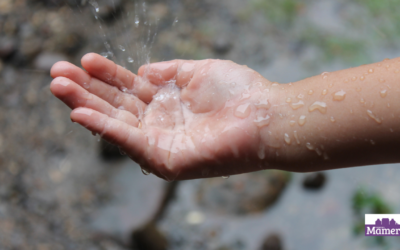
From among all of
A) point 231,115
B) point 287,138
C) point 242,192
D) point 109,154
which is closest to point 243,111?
point 231,115

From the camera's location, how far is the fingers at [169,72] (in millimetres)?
1913

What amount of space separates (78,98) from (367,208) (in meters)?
2.81

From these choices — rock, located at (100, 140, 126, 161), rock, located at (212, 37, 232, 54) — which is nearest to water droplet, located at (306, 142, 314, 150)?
rock, located at (100, 140, 126, 161)

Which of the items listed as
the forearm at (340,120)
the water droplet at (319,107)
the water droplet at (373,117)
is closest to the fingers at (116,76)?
the forearm at (340,120)

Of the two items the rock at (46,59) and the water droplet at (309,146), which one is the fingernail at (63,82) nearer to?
the water droplet at (309,146)

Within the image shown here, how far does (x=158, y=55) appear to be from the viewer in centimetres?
374

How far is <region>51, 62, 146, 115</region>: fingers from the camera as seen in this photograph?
5.26 feet

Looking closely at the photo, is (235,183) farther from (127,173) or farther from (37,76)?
(37,76)

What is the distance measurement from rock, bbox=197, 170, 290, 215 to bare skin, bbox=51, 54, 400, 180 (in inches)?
49.6

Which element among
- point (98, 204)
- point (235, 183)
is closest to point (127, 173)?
point (98, 204)

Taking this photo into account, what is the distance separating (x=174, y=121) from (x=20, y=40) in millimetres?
2996

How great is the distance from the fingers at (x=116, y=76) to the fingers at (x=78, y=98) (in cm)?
19

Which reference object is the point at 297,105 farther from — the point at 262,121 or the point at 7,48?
the point at 7,48

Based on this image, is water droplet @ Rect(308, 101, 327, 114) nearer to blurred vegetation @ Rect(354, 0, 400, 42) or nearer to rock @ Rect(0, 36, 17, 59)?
blurred vegetation @ Rect(354, 0, 400, 42)
